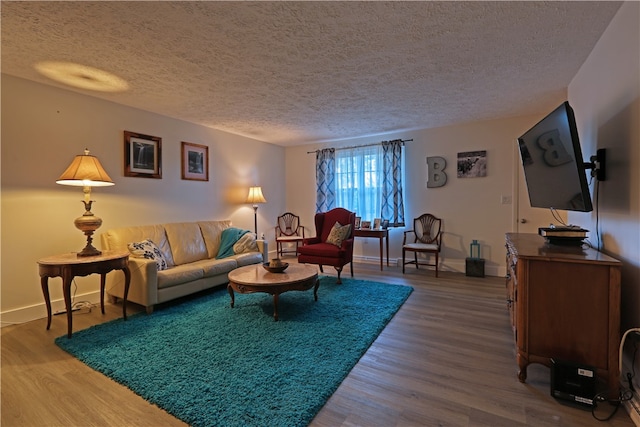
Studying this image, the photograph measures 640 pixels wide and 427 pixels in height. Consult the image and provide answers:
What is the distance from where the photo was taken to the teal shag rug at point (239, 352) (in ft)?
5.17

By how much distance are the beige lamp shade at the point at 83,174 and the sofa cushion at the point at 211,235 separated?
152 cm

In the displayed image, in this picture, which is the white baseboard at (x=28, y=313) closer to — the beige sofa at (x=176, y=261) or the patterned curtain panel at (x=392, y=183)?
the beige sofa at (x=176, y=261)

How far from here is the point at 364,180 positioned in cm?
532

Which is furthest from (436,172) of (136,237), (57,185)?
(57,185)

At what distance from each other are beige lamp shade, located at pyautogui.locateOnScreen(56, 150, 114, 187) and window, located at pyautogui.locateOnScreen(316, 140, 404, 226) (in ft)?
12.0

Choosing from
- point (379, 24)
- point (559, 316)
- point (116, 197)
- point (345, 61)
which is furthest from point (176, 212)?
point (559, 316)

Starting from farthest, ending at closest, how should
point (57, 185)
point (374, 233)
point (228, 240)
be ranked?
1. point (374, 233)
2. point (228, 240)
3. point (57, 185)

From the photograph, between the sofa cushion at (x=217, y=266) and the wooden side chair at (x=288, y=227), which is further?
the wooden side chair at (x=288, y=227)

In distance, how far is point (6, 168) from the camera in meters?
2.61

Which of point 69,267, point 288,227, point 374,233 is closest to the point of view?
point 69,267

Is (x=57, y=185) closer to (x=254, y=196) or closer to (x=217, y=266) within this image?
(x=217, y=266)

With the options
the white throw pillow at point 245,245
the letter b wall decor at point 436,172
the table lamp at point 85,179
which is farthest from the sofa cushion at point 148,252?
the letter b wall decor at point 436,172

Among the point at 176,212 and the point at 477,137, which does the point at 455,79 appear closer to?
the point at 477,137

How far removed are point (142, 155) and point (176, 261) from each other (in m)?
1.44
